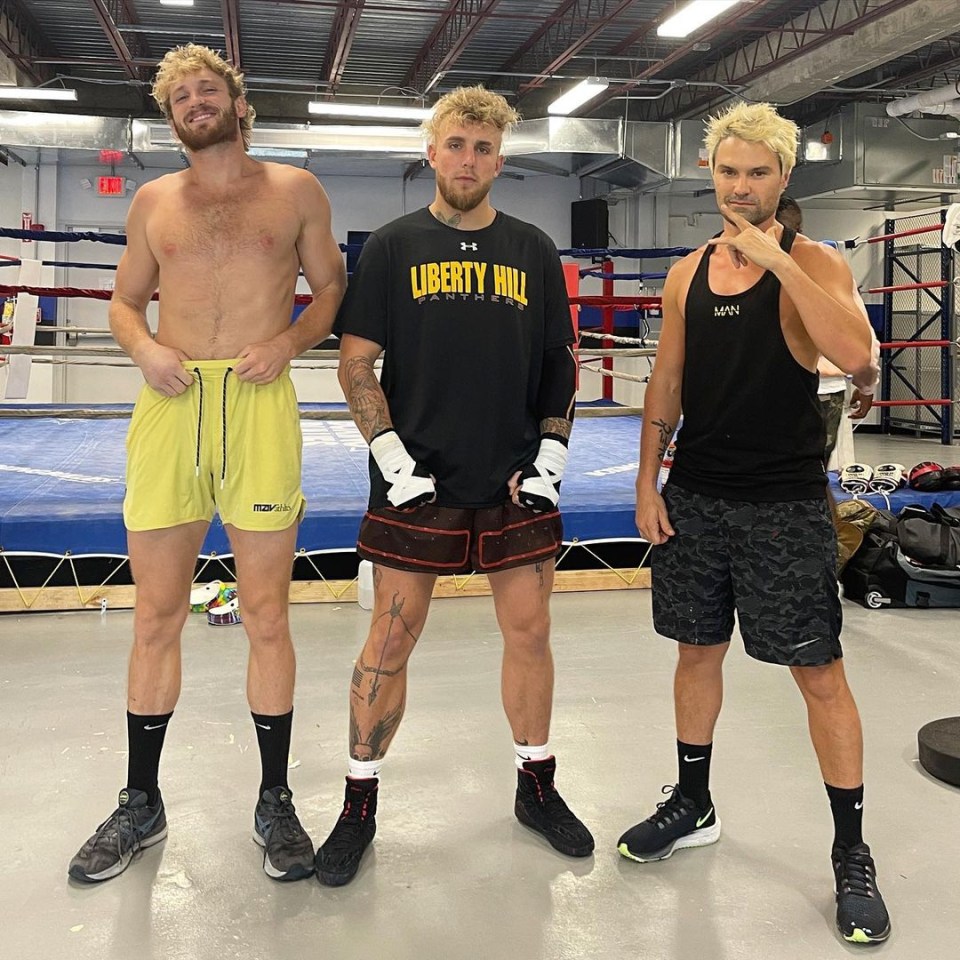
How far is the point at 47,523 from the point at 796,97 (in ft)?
24.3

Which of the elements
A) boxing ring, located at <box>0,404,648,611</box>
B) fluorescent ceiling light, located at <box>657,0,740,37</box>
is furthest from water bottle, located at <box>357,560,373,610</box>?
fluorescent ceiling light, located at <box>657,0,740,37</box>

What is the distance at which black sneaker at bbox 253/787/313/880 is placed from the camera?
70.7 inches

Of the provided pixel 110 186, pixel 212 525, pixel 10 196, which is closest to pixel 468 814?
pixel 212 525

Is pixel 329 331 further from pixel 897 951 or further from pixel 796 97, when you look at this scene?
pixel 796 97

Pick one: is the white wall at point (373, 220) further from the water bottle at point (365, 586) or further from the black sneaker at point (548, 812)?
the black sneaker at point (548, 812)

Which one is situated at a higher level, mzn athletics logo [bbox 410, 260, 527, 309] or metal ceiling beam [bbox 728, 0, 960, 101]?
metal ceiling beam [bbox 728, 0, 960, 101]

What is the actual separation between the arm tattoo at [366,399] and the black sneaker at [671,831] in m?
0.91

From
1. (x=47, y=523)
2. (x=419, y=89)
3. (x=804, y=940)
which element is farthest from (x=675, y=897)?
(x=419, y=89)

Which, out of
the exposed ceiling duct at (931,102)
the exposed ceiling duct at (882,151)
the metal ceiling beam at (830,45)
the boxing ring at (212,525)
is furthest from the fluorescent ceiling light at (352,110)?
the exposed ceiling duct at (931,102)

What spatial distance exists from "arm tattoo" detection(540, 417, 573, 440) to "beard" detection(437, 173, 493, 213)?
422mm

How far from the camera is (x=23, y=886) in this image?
1.77m

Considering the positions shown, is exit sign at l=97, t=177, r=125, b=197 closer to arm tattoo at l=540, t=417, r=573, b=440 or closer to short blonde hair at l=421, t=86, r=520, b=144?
short blonde hair at l=421, t=86, r=520, b=144

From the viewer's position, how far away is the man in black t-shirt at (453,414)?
1.82m

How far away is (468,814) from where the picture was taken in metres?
2.07
